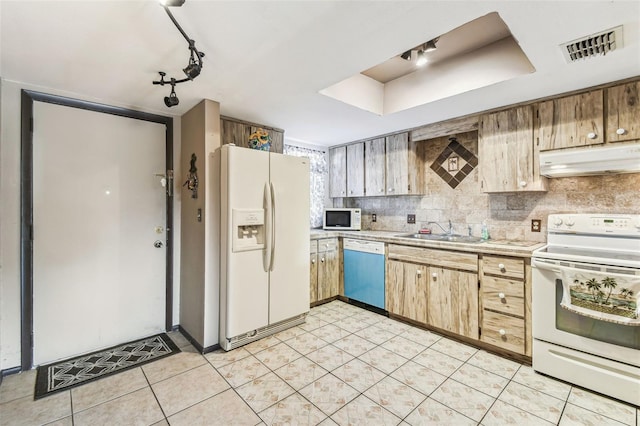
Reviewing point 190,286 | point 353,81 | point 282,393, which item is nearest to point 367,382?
point 282,393

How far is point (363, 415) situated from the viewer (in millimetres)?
1762

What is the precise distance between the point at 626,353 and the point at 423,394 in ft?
4.38

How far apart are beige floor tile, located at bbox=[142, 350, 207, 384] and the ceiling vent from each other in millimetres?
3452

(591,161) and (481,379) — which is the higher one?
(591,161)

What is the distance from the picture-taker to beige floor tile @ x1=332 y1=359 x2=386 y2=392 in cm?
207

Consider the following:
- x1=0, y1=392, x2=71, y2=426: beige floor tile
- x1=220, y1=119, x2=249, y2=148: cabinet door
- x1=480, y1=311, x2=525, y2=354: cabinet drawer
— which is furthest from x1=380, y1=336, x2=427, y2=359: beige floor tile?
x1=220, y1=119, x2=249, y2=148: cabinet door

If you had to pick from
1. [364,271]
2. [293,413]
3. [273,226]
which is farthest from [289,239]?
Result: [293,413]

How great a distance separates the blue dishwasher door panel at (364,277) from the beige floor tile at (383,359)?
85 cm

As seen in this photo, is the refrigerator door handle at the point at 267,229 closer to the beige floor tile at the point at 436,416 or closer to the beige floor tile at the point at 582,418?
the beige floor tile at the point at 436,416

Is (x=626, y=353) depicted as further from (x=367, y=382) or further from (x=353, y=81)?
(x=353, y=81)

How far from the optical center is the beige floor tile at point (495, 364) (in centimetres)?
222

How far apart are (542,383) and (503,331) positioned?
1.39 feet

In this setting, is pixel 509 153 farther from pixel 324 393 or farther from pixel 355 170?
pixel 324 393

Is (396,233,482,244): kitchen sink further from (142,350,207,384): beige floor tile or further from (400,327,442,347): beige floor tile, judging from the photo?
(142,350,207,384): beige floor tile
